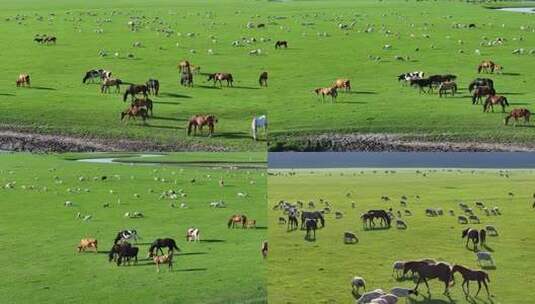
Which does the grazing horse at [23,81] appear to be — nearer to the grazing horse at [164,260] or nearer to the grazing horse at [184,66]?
the grazing horse at [184,66]

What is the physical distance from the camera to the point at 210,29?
197 ft

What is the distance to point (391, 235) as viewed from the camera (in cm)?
2892

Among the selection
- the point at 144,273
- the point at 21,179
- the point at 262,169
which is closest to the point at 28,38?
the point at 21,179

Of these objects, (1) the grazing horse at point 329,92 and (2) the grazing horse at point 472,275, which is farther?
(1) the grazing horse at point 329,92

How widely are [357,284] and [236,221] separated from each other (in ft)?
Answer: 22.2

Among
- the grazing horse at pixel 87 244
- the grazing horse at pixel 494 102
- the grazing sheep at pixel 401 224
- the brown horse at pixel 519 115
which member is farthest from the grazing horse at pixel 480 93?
the grazing horse at pixel 87 244

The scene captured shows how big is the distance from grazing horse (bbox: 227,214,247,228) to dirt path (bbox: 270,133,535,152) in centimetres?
287

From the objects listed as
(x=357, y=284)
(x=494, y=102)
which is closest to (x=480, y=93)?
(x=494, y=102)

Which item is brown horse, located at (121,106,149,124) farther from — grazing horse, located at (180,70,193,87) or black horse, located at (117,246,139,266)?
black horse, located at (117,246,139,266)

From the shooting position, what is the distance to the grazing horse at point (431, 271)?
25250 mm

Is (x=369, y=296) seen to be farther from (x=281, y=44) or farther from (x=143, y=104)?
(x=281, y=44)

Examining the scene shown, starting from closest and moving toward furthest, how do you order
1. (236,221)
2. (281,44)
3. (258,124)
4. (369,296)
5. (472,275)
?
1. (369,296)
2. (472,275)
3. (236,221)
4. (258,124)
5. (281,44)

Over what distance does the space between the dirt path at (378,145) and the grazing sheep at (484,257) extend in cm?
486

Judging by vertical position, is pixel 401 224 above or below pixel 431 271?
above
